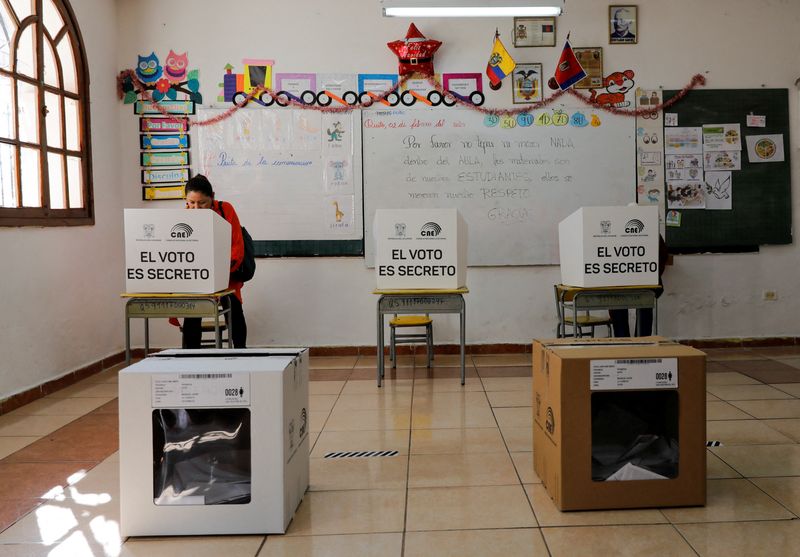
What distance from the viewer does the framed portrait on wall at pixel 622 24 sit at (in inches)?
211

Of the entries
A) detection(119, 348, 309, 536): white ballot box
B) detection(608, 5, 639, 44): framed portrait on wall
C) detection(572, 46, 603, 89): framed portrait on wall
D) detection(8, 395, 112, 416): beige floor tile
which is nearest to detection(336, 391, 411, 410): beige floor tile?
detection(8, 395, 112, 416): beige floor tile

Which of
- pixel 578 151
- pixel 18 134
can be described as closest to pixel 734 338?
pixel 578 151

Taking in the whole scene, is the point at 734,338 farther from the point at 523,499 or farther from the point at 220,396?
the point at 220,396

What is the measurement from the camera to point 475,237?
5.45 meters

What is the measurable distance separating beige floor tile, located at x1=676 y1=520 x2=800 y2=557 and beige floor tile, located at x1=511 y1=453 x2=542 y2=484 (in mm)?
577

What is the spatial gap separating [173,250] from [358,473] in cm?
170

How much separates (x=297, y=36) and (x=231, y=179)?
1203mm

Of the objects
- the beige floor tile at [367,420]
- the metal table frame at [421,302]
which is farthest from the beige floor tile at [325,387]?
the beige floor tile at [367,420]

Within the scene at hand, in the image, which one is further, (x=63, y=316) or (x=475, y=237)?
(x=475, y=237)

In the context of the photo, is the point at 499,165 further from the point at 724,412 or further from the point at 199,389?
the point at 199,389

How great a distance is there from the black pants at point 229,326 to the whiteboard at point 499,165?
1375 millimetres

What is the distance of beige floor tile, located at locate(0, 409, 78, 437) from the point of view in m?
3.42

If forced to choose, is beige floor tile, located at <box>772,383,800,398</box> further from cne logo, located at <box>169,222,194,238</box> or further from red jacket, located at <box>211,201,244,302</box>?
cne logo, located at <box>169,222,194,238</box>

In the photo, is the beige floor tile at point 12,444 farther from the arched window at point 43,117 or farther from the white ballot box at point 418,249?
the white ballot box at point 418,249
